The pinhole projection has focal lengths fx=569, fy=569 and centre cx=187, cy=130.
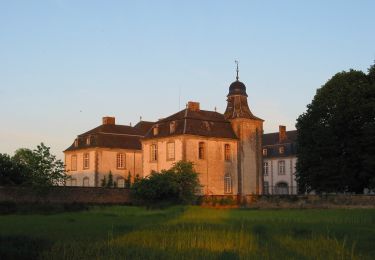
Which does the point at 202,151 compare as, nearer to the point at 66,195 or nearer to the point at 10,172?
the point at 66,195

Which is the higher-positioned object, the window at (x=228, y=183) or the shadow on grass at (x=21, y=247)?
the window at (x=228, y=183)

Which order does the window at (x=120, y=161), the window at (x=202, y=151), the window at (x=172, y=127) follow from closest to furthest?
1. the window at (x=202, y=151)
2. the window at (x=172, y=127)
3. the window at (x=120, y=161)

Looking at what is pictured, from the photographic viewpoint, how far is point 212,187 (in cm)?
5231

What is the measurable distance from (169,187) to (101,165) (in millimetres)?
19904

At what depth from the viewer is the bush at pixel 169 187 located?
4125 cm

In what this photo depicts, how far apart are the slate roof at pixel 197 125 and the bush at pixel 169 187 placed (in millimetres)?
7728

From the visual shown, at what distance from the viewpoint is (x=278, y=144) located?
74812 millimetres

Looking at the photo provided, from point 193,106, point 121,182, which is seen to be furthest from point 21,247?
point 121,182

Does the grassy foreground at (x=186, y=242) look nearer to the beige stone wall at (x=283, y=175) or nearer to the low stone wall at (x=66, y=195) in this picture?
the low stone wall at (x=66, y=195)

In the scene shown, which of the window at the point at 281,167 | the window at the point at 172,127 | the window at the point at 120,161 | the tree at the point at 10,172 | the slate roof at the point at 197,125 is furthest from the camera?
the window at the point at 281,167

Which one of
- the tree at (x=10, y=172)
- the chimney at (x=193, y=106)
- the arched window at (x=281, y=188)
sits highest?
the chimney at (x=193, y=106)

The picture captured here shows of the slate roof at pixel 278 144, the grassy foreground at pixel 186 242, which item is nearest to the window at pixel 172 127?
the slate roof at pixel 278 144

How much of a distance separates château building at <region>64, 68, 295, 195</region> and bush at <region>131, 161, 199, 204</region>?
21.5 ft

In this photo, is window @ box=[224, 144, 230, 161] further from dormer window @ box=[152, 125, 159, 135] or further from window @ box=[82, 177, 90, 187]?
window @ box=[82, 177, 90, 187]
